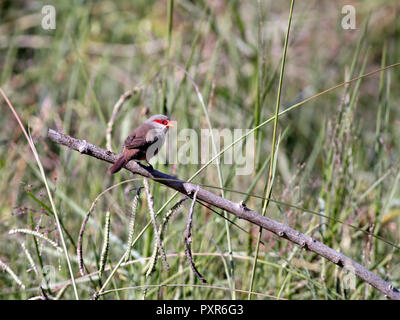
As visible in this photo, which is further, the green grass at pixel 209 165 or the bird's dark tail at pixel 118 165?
the green grass at pixel 209 165

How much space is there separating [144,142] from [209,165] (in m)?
0.54

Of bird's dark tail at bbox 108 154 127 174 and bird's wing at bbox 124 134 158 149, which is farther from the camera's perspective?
bird's wing at bbox 124 134 158 149

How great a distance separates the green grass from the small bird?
0.49ft

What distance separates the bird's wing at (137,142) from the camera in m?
1.72

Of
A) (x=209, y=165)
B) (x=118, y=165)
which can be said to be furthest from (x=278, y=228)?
(x=209, y=165)

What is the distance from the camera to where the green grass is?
201cm

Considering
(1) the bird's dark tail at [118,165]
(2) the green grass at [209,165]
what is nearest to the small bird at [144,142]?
(1) the bird's dark tail at [118,165]

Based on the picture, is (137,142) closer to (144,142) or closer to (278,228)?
(144,142)

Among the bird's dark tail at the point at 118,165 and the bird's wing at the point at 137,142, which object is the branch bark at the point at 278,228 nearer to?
the bird's dark tail at the point at 118,165

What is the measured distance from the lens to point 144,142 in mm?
1772

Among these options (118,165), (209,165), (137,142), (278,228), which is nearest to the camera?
(278,228)

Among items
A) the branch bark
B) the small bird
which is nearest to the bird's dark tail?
the small bird

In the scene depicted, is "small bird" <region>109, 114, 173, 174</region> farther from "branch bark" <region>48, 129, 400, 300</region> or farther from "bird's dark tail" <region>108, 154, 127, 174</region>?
"branch bark" <region>48, 129, 400, 300</region>
